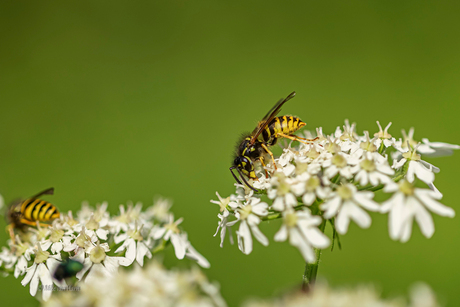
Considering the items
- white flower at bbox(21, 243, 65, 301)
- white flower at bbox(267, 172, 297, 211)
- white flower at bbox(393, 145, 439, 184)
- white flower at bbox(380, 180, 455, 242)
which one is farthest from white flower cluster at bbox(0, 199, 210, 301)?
white flower at bbox(393, 145, 439, 184)

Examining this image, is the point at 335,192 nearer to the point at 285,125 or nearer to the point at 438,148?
the point at 438,148

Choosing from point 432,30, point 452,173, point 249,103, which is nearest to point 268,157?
point 452,173

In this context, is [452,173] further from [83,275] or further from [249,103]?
[83,275]

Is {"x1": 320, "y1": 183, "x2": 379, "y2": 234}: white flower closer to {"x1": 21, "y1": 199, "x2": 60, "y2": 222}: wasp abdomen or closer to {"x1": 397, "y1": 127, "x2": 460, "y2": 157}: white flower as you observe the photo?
{"x1": 397, "y1": 127, "x2": 460, "y2": 157}: white flower

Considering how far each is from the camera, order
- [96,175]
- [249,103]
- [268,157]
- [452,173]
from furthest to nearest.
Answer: [249,103]
[96,175]
[452,173]
[268,157]

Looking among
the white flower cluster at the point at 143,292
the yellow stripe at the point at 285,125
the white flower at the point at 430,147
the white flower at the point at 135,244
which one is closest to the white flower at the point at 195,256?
the white flower at the point at 135,244

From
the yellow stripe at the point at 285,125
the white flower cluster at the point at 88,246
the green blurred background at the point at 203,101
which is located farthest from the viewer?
the green blurred background at the point at 203,101

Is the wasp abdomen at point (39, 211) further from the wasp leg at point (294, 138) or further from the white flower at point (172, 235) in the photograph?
the wasp leg at point (294, 138)
